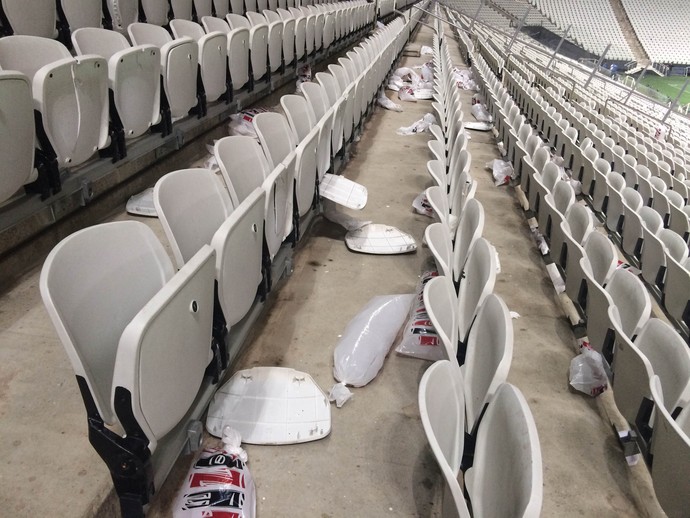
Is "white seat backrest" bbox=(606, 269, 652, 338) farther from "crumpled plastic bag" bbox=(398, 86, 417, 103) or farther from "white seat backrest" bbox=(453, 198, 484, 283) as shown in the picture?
"crumpled plastic bag" bbox=(398, 86, 417, 103)

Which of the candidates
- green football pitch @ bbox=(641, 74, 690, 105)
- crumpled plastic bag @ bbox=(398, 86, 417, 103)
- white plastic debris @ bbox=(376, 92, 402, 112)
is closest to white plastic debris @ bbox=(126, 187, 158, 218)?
white plastic debris @ bbox=(376, 92, 402, 112)

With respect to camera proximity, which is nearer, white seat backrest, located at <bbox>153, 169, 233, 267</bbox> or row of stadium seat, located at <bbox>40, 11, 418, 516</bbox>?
row of stadium seat, located at <bbox>40, 11, 418, 516</bbox>

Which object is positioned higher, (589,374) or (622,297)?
(622,297)

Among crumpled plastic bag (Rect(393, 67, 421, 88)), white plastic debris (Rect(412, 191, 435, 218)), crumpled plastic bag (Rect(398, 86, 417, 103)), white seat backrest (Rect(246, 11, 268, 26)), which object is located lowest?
white plastic debris (Rect(412, 191, 435, 218))

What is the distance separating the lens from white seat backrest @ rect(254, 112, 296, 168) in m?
1.17

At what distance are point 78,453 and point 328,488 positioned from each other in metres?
0.34

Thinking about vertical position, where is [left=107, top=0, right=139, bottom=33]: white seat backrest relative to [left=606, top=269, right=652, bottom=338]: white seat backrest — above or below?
above

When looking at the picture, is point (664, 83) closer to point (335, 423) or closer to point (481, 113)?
point (481, 113)

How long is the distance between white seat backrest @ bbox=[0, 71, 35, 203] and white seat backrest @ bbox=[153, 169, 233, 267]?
0.27 metres

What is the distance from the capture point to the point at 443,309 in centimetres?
77

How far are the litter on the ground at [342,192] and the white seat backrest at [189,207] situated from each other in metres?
0.49

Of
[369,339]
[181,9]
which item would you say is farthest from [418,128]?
[369,339]

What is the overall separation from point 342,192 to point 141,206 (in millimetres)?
516

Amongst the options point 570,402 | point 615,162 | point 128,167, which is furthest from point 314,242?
point 615,162
